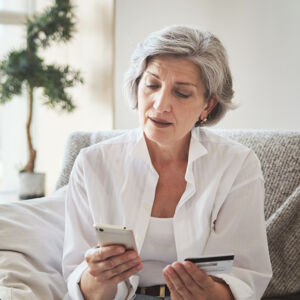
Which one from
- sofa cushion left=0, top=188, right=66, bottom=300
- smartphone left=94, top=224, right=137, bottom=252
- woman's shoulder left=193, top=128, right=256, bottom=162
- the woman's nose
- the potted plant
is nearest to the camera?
smartphone left=94, top=224, right=137, bottom=252

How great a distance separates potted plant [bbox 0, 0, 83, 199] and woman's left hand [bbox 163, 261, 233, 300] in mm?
2538

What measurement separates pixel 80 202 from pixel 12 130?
9.98 ft

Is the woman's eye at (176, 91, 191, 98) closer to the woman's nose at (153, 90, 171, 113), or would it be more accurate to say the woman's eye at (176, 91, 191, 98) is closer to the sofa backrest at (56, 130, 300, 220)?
the woman's nose at (153, 90, 171, 113)

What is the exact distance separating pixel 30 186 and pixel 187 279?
8.58 feet

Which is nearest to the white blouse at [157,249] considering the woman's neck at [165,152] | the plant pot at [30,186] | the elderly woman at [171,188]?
the elderly woman at [171,188]

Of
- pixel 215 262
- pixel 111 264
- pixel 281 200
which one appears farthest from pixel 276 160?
pixel 111 264

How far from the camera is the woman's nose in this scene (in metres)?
1.38

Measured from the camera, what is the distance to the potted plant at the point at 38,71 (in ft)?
11.3

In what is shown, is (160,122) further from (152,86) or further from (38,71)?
(38,71)

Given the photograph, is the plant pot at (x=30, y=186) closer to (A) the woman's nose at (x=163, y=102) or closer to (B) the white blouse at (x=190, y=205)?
(B) the white blouse at (x=190, y=205)

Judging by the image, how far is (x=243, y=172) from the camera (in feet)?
4.69

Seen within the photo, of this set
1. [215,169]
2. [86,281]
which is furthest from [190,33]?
[86,281]

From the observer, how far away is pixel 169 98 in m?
1.39

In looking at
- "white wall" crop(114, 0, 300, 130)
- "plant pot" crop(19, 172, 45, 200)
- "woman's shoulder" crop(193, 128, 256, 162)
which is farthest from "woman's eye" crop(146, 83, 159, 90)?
"plant pot" crop(19, 172, 45, 200)
